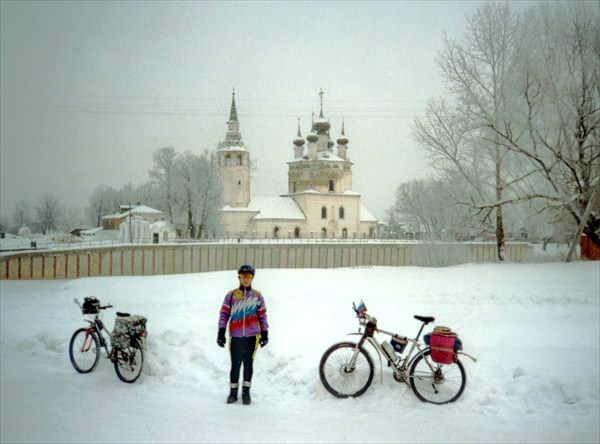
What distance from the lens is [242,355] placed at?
2.42 meters

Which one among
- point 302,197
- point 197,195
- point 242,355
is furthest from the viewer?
point 302,197

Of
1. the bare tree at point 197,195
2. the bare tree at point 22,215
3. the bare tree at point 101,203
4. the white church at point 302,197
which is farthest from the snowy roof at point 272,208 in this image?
the bare tree at point 22,215

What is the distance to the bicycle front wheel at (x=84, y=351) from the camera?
2.73 m

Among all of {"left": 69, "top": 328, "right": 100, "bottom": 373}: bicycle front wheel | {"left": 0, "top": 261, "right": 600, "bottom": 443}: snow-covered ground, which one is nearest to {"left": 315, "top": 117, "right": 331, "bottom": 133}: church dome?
{"left": 0, "top": 261, "right": 600, "bottom": 443}: snow-covered ground

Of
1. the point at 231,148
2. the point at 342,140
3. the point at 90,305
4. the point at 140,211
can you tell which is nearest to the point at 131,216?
the point at 140,211

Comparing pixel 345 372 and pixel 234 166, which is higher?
pixel 234 166

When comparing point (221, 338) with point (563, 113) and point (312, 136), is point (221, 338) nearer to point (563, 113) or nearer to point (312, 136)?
point (312, 136)

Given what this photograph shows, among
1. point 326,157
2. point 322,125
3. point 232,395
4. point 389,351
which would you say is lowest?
point 232,395

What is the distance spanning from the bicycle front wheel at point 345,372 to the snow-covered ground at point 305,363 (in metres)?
0.06

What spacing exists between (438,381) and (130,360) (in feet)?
5.74

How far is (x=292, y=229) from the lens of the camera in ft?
9.96

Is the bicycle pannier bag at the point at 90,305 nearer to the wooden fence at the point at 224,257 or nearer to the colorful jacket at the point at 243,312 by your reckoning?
the wooden fence at the point at 224,257

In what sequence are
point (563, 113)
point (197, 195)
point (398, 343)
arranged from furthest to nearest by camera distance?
point (563, 113)
point (197, 195)
point (398, 343)

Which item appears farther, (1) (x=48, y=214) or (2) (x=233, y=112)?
(2) (x=233, y=112)
